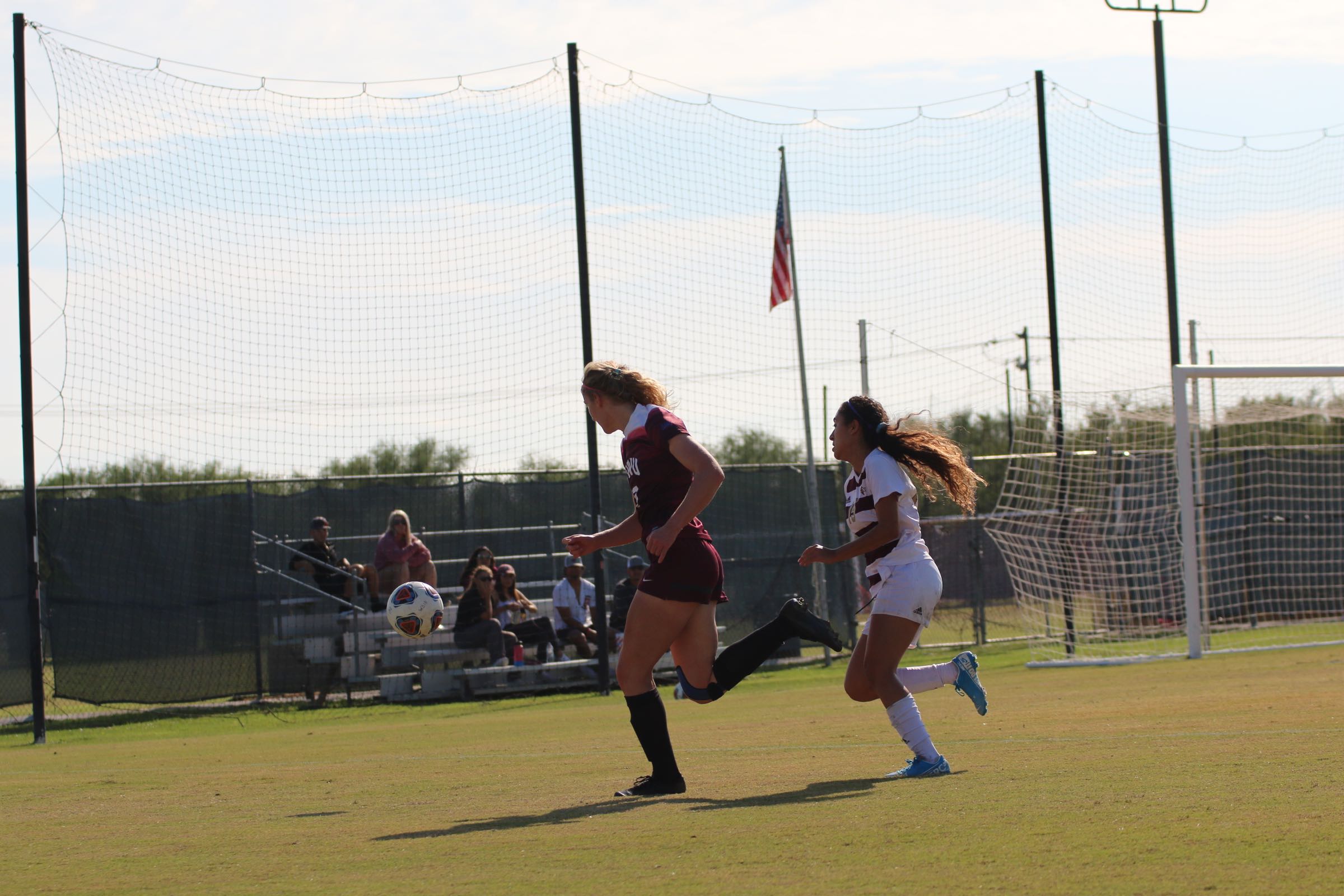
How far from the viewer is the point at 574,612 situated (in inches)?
690

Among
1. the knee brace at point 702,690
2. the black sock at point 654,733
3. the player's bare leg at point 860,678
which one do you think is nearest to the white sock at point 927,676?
the player's bare leg at point 860,678

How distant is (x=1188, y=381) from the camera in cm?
1708

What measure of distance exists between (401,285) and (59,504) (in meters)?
4.44

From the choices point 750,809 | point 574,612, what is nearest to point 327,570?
point 574,612

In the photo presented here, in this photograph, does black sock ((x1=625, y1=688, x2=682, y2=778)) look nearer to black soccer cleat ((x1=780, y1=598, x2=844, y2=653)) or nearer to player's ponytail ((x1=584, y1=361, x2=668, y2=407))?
black soccer cleat ((x1=780, y1=598, x2=844, y2=653))

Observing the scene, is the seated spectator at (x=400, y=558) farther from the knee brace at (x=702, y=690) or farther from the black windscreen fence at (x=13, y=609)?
the knee brace at (x=702, y=690)

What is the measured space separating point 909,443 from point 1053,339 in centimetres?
1187

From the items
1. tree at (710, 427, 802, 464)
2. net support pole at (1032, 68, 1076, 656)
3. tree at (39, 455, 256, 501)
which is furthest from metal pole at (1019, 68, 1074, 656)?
tree at (710, 427, 802, 464)

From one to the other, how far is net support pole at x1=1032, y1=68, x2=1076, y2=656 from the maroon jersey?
1188 cm

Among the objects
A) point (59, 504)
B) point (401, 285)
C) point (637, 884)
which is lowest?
point (637, 884)

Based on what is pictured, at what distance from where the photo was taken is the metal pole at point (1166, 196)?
1859cm

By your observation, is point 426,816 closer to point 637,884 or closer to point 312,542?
point 637,884

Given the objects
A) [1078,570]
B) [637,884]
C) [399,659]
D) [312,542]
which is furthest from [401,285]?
[637,884]

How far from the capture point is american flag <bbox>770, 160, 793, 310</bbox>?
20.1 m
